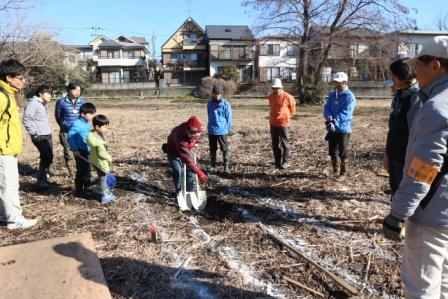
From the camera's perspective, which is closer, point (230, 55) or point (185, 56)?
point (230, 55)

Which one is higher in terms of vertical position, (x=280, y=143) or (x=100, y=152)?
(x=100, y=152)

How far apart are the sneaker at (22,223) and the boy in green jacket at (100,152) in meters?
1.05

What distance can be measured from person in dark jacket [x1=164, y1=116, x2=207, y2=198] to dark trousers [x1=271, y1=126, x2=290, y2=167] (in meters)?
2.36

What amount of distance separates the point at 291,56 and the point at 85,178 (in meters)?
41.8

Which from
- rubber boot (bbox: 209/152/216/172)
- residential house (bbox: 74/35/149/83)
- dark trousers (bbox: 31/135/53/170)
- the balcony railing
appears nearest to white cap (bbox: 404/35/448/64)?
rubber boot (bbox: 209/152/216/172)

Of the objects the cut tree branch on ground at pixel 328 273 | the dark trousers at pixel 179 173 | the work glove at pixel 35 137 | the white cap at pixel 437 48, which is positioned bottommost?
the cut tree branch on ground at pixel 328 273

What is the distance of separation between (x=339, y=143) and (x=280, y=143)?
1398mm

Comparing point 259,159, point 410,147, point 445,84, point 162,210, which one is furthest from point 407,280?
point 259,159

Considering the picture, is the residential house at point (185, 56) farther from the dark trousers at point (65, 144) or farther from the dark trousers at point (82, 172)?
the dark trousers at point (82, 172)

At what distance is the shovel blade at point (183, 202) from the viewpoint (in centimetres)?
538

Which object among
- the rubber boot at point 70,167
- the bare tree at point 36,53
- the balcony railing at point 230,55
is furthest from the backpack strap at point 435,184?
the balcony railing at point 230,55

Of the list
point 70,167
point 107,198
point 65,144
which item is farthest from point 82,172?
point 70,167

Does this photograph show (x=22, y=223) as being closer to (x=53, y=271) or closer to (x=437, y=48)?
(x=53, y=271)

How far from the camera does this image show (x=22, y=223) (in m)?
4.82
